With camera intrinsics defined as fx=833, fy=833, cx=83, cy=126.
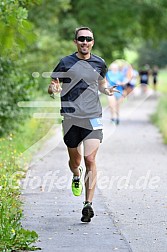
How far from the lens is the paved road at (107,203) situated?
7.72 m

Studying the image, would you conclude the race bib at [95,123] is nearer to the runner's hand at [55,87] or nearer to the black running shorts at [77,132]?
the black running shorts at [77,132]

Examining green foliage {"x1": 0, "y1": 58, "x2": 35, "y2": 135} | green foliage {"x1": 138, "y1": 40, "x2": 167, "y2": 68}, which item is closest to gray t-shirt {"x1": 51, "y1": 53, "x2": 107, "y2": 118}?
green foliage {"x1": 0, "y1": 58, "x2": 35, "y2": 135}

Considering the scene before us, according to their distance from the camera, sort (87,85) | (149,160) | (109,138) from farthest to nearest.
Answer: (109,138) → (149,160) → (87,85)

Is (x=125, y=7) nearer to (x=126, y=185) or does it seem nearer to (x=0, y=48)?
(x=126, y=185)

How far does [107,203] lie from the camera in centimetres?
1016

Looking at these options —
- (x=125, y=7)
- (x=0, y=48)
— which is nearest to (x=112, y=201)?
(x=0, y=48)

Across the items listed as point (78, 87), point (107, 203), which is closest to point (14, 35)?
point (78, 87)

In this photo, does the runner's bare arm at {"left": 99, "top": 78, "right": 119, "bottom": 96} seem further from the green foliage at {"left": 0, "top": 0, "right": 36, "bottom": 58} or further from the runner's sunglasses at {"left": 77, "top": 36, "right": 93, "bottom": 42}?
the green foliage at {"left": 0, "top": 0, "right": 36, "bottom": 58}

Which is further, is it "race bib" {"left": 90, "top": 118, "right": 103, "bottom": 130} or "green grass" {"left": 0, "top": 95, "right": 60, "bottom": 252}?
"race bib" {"left": 90, "top": 118, "right": 103, "bottom": 130}

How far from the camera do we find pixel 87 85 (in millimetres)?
8898

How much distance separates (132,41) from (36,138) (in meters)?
27.7

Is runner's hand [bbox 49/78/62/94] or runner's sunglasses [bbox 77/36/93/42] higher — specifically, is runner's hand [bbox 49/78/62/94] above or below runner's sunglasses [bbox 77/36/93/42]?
below

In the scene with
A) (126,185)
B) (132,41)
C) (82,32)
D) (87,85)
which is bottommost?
(132,41)

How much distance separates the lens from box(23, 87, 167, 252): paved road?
7.72 m
